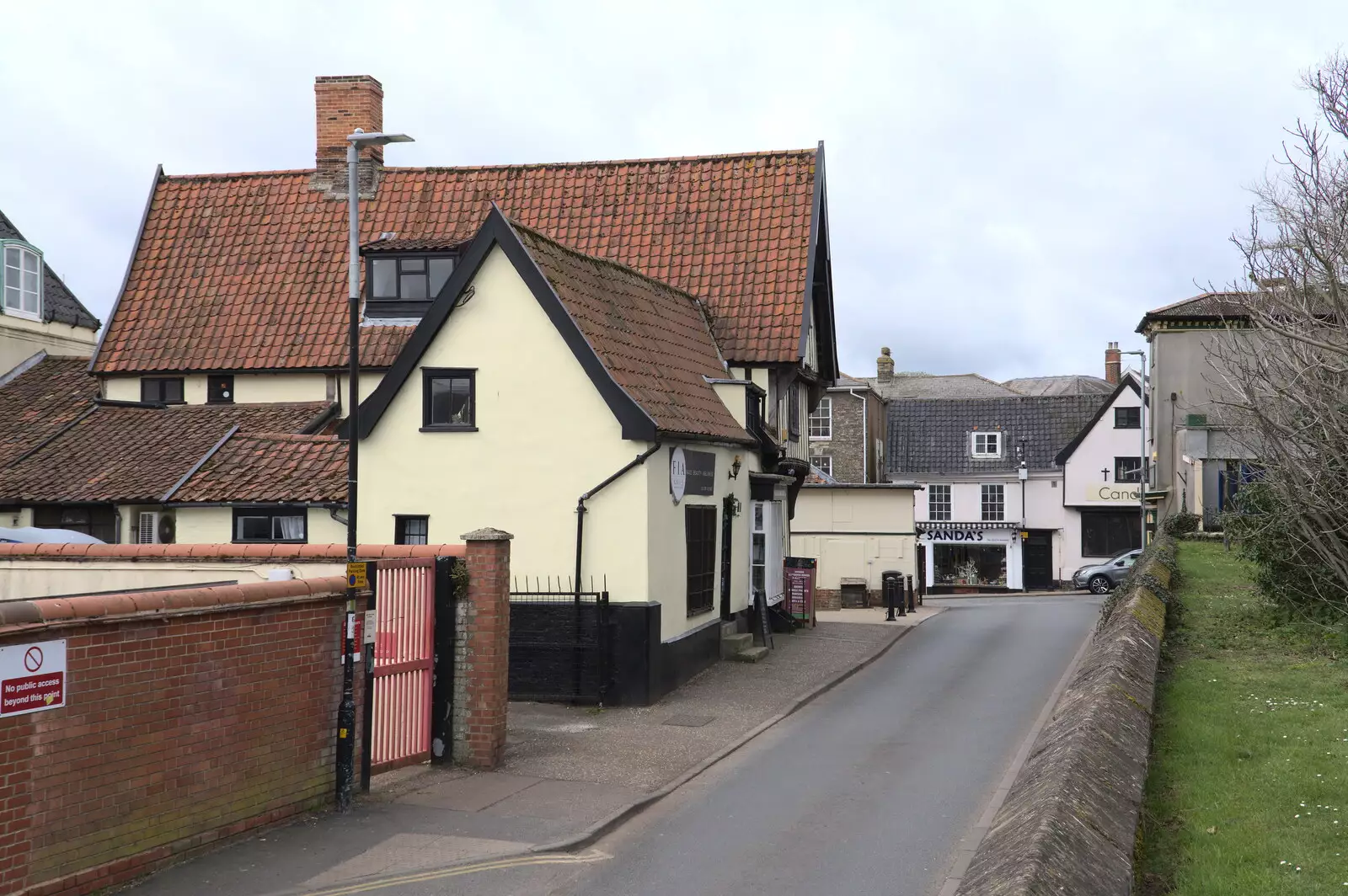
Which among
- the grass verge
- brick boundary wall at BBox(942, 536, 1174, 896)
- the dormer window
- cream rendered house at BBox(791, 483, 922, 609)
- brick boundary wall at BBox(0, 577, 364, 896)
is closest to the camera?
brick boundary wall at BBox(942, 536, 1174, 896)

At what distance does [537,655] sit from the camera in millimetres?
18516

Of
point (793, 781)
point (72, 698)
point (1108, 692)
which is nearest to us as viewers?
point (72, 698)

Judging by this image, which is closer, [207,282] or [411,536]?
[411,536]

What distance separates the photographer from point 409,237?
26.0 meters

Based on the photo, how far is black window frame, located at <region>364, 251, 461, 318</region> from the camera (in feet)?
75.6

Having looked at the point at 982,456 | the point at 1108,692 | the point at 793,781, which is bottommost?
the point at 793,781

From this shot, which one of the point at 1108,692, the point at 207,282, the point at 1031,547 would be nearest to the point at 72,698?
the point at 1108,692

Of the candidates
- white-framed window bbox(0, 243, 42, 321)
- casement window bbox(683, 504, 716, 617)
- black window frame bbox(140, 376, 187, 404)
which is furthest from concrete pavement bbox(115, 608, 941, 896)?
white-framed window bbox(0, 243, 42, 321)

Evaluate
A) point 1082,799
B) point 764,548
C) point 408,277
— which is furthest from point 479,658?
point 764,548

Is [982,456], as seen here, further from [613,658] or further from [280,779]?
[280,779]

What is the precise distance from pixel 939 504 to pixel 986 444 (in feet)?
12.4

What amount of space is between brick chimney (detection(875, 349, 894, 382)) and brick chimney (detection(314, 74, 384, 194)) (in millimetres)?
50933

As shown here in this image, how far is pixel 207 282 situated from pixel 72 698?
72.0 feet

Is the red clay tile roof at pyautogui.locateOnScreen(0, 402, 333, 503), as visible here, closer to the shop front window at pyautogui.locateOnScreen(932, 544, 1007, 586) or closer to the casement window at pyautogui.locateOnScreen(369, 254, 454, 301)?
the casement window at pyautogui.locateOnScreen(369, 254, 454, 301)
